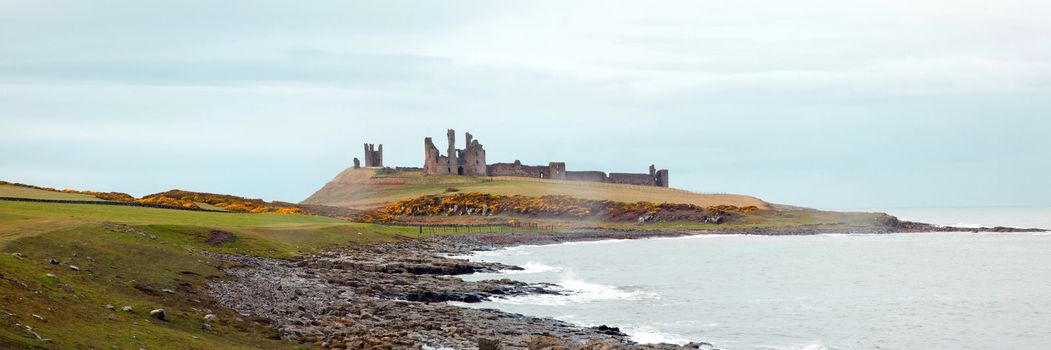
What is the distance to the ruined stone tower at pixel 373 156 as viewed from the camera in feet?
592

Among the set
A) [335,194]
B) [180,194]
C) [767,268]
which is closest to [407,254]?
[767,268]

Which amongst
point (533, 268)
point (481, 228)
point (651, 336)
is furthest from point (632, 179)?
point (651, 336)

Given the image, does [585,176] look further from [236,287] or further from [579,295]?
[236,287]

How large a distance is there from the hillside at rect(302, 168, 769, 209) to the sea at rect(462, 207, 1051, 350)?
5533 centimetres

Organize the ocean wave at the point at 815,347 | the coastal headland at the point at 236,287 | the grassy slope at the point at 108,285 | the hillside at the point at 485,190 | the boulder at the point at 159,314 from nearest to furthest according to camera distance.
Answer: the grassy slope at the point at 108,285
the coastal headland at the point at 236,287
the boulder at the point at 159,314
the ocean wave at the point at 815,347
the hillside at the point at 485,190

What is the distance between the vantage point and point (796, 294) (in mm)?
42906

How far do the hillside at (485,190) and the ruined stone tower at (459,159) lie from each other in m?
3.94

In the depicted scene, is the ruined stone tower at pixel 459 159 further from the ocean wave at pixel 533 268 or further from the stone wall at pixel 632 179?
the ocean wave at pixel 533 268

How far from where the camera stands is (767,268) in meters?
57.0

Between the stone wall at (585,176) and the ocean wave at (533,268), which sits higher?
the stone wall at (585,176)

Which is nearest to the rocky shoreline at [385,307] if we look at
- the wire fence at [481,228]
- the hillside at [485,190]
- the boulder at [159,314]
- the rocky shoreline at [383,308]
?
the rocky shoreline at [383,308]

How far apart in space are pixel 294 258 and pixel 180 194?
55.5m

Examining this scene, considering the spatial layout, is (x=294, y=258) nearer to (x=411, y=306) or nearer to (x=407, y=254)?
(x=407, y=254)

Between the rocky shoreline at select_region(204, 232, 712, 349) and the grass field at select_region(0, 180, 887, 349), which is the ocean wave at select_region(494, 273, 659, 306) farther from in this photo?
the grass field at select_region(0, 180, 887, 349)
